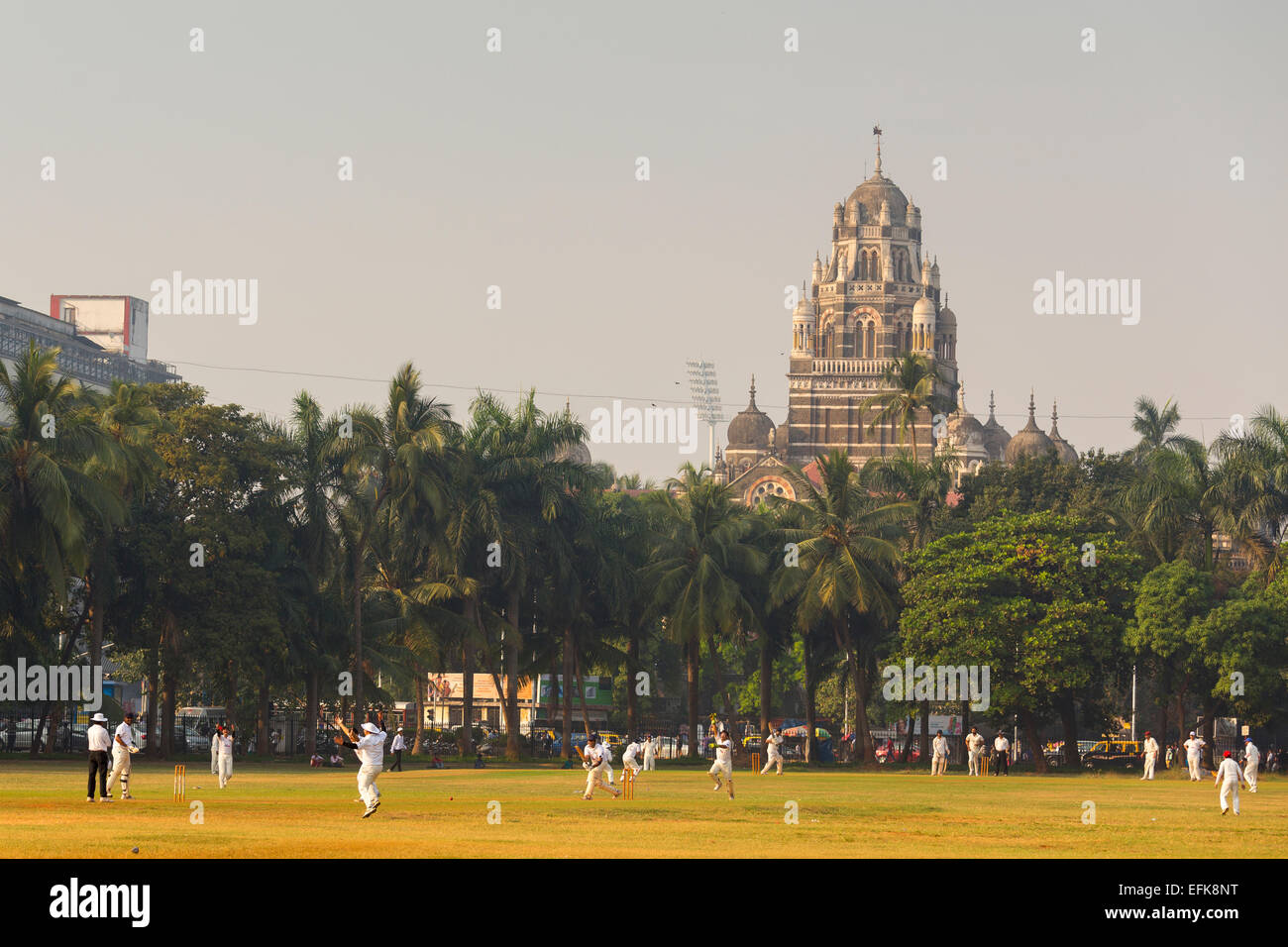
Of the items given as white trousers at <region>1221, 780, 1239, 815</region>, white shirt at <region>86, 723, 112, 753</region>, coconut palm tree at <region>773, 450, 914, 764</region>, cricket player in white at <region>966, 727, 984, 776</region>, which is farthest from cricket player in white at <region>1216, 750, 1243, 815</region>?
coconut palm tree at <region>773, 450, 914, 764</region>

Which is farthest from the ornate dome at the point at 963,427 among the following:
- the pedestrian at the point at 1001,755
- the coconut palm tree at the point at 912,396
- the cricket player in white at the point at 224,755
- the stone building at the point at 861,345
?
the cricket player in white at the point at 224,755

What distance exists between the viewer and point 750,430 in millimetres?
165625

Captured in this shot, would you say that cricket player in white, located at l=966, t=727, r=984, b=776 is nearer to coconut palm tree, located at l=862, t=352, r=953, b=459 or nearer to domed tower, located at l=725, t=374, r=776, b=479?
coconut palm tree, located at l=862, t=352, r=953, b=459

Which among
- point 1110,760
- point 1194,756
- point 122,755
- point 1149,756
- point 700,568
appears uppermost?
point 700,568

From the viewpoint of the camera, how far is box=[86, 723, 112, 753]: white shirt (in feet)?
104

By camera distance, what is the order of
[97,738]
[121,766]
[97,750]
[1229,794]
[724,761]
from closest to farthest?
[97,738]
[97,750]
[121,766]
[1229,794]
[724,761]

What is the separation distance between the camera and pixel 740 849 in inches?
988

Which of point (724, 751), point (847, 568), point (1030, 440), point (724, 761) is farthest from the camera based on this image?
point (1030, 440)

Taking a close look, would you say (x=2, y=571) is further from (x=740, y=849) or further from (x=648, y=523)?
(x=740, y=849)

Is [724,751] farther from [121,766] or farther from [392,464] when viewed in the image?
[392,464]

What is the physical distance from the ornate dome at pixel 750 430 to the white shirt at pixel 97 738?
134 metres

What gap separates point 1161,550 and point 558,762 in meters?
22.6

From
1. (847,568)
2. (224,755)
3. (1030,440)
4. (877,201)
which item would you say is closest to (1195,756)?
(847,568)

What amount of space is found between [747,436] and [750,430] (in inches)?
23.0
